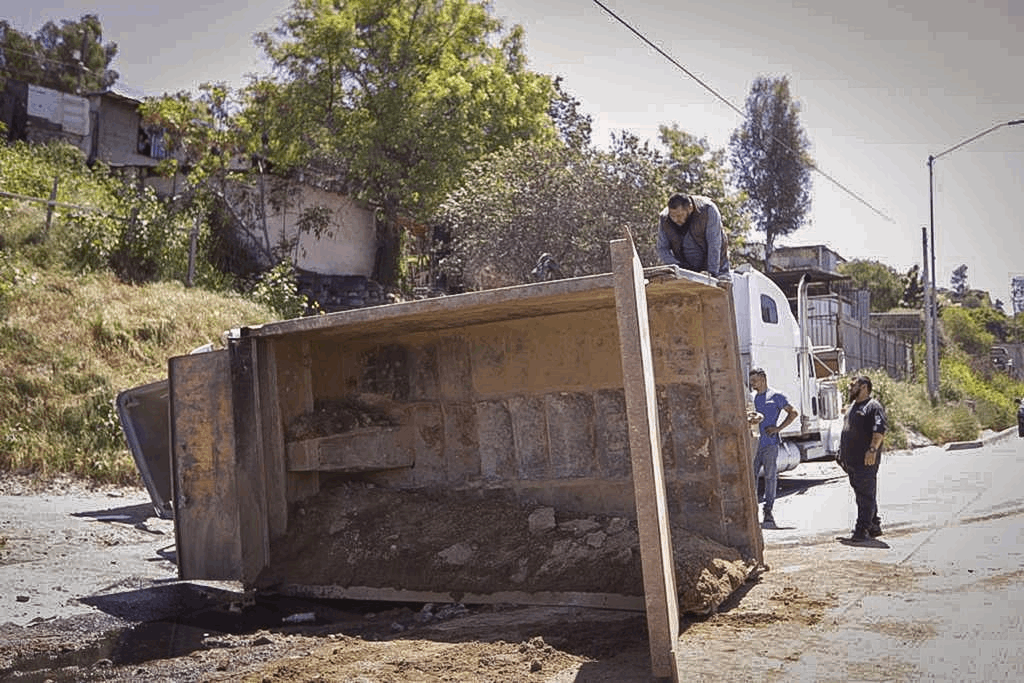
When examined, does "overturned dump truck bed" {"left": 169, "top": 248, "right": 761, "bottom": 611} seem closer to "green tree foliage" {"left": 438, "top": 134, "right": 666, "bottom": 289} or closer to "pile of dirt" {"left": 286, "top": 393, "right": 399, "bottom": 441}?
"pile of dirt" {"left": 286, "top": 393, "right": 399, "bottom": 441}

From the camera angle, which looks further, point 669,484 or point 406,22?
point 406,22

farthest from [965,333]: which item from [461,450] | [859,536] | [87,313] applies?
[461,450]

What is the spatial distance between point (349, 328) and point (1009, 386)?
1626 inches

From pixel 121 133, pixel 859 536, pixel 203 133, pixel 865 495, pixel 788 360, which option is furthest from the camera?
pixel 121 133

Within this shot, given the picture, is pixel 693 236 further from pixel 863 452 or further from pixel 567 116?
pixel 567 116

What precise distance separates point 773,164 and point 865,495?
43.7 m

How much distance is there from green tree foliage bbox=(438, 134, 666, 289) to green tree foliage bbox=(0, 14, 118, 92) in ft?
68.8

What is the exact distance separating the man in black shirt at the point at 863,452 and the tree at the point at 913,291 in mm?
45508

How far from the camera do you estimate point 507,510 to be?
7.54 m

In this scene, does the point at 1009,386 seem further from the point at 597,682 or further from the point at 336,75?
the point at 597,682

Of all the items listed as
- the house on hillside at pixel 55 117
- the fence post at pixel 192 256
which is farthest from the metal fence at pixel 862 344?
the house on hillside at pixel 55 117

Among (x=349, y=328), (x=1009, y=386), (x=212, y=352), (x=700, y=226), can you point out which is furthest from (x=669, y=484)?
(x=1009, y=386)

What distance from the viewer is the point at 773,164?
50500 millimetres

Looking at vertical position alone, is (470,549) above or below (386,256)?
below
